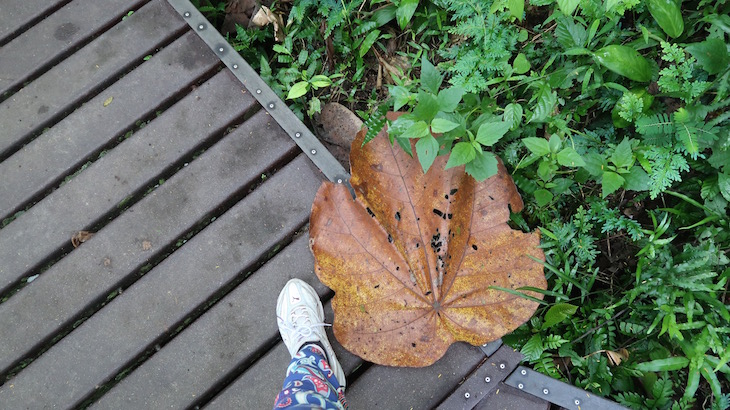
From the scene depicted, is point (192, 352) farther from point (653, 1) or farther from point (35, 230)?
Result: point (653, 1)

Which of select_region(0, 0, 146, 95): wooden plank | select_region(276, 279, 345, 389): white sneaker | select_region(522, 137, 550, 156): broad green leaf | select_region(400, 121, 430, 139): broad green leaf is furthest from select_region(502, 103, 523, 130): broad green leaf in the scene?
select_region(0, 0, 146, 95): wooden plank

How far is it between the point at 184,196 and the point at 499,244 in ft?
4.66

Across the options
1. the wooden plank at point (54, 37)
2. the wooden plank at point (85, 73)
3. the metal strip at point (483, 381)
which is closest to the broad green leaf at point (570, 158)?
the metal strip at point (483, 381)

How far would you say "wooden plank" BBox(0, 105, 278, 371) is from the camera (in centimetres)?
213

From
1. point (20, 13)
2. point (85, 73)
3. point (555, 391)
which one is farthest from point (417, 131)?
point (20, 13)

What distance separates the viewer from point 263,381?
6.86 ft

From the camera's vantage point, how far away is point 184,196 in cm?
227

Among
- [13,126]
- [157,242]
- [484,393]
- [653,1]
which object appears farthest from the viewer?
[13,126]

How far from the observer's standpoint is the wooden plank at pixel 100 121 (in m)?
2.29

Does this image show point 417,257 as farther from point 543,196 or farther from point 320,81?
point 320,81

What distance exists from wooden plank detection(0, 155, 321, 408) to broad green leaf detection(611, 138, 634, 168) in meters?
1.26

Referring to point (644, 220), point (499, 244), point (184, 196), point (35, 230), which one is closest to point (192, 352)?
point (184, 196)

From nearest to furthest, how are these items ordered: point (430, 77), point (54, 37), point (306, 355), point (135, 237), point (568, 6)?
point (568, 6)
point (430, 77)
point (306, 355)
point (135, 237)
point (54, 37)

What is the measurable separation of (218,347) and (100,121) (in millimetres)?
1222
